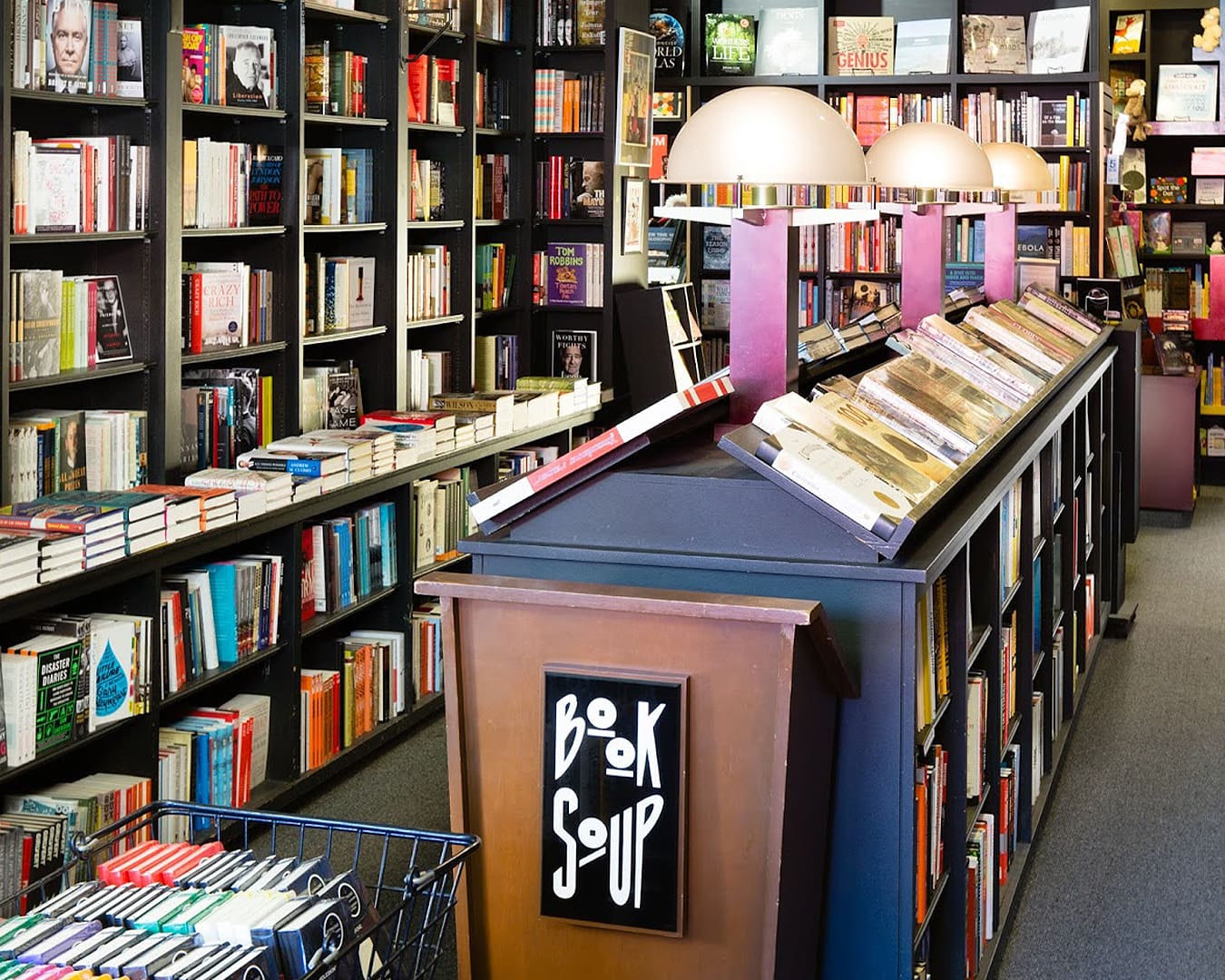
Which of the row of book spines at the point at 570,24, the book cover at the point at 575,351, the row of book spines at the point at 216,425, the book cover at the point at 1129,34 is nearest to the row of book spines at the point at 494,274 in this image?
the book cover at the point at 575,351

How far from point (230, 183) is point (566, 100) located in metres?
2.53

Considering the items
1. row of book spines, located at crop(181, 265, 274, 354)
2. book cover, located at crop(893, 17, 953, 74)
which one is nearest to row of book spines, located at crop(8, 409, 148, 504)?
row of book spines, located at crop(181, 265, 274, 354)

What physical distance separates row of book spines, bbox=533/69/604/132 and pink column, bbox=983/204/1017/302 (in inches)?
67.8

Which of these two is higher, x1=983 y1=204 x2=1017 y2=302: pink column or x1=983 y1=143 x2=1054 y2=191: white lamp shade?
x1=983 y1=143 x2=1054 y2=191: white lamp shade

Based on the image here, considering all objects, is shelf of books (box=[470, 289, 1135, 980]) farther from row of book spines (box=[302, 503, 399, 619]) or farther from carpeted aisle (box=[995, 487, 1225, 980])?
row of book spines (box=[302, 503, 399, 619])

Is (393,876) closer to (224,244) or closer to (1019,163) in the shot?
(224,244)

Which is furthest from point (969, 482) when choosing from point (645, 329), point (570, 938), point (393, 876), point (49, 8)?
point (645, 329)

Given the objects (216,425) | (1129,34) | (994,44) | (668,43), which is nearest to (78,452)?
(216,425)

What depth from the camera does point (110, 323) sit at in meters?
3.98

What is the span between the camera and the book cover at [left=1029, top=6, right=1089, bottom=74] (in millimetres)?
7945

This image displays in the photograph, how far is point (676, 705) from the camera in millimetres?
2260

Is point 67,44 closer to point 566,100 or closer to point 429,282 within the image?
point 429,282

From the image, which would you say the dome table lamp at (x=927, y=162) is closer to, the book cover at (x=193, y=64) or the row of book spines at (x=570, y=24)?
the book cover at (x=193, y=64)

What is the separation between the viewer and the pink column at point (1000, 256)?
19.3ft
